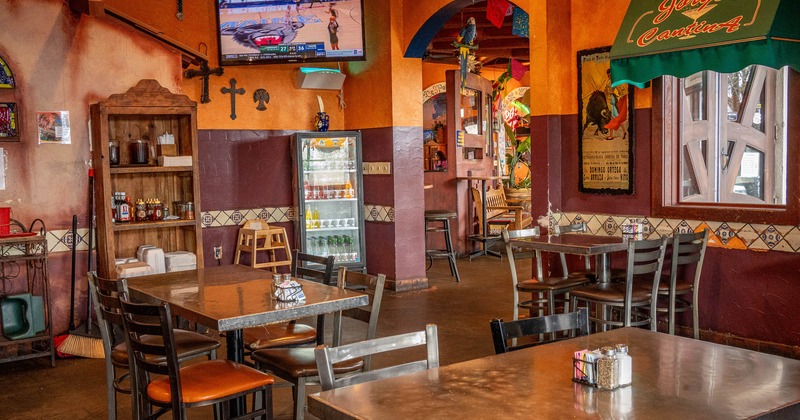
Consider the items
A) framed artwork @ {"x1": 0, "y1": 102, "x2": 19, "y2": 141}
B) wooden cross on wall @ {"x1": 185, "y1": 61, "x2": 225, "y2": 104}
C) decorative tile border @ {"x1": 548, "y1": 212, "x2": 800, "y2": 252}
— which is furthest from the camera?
wooden cross on wall @ {"x1": 185, "y1": 61, "x2": 225, "y2": 104}

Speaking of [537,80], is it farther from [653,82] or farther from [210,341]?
[210,341]

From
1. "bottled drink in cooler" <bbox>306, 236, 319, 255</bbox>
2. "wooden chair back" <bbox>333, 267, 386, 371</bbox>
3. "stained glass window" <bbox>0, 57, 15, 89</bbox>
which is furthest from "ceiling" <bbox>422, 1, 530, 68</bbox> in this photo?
"wooden chair back" <bbox>333, 267, 386, 371</bbox>

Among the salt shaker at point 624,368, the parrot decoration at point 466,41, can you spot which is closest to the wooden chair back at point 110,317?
the salt shaker at point 624,368

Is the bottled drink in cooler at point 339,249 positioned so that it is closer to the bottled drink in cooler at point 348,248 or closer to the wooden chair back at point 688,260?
the bottled drink in cooler at point 348,248

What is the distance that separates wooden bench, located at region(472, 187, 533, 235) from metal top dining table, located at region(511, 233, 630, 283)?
193 inches

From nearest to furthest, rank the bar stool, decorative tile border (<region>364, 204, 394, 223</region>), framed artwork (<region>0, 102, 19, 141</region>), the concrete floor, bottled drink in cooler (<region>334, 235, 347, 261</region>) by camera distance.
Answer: the concrete floor
framed artwork (<region>0, 102, 19, 141</region>)
decorative tile border (<region>364, 204, 394, 223</region>)
bottled drink in cooler (<region>334, 235, 347, 261</region>)
the bar stool

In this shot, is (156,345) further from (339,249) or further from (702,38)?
(339,249)

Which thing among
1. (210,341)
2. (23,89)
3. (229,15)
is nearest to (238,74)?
(229,15)

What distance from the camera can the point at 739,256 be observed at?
542cm

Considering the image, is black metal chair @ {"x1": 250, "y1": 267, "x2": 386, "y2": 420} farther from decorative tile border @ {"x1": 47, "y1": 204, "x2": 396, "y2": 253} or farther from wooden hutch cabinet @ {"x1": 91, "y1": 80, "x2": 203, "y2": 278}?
decorative tile border @ {"x1": 47, "y1": 204, "x2": 396, "y2": 253}

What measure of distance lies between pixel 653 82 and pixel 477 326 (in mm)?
2599

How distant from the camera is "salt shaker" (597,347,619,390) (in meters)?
2.28

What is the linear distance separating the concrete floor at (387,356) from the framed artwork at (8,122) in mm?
1834

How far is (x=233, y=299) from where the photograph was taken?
3832 mm
